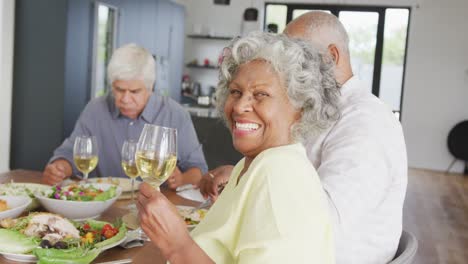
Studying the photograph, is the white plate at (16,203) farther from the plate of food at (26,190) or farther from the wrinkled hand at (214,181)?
the wrinkled hand at (214,181)

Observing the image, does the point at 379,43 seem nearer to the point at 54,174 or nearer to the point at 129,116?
the point at 129,116

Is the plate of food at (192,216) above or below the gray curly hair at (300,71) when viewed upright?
below

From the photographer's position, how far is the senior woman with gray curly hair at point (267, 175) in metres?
0.88

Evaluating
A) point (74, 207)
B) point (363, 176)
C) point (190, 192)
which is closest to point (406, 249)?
point (363, 176)

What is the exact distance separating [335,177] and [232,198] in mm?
468

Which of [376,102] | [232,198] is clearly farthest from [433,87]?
[232,198]

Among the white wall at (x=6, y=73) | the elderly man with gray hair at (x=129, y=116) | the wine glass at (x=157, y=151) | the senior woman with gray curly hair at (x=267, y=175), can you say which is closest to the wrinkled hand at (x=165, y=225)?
the senior woman with gray curly hair at (x=267, y=175)

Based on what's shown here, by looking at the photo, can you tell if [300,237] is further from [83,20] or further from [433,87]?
[433,87]

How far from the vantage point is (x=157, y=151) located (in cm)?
132

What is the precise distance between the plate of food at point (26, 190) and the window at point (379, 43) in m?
7.47

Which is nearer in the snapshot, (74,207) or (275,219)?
(275,219)

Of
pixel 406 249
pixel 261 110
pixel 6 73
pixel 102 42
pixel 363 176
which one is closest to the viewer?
pixel 261 110

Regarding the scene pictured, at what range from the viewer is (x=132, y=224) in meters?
1.55

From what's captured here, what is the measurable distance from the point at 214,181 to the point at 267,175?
0.89 metres
